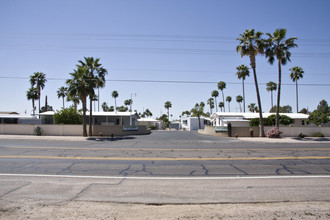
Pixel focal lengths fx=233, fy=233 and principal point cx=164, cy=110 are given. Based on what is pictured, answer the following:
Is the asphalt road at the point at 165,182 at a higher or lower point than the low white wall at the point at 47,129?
lower

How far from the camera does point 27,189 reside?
7.13 meters

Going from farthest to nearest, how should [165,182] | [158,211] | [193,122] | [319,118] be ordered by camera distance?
1. [193,122]
2. [319,118]
3. [165,182]
4. [158,211]

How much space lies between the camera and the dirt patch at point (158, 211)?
201 inches

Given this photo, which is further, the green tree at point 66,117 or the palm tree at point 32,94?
the palm tree at point 32,94

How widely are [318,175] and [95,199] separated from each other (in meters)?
8.27

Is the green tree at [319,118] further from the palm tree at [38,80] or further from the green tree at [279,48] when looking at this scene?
the palm tree at [38,80]

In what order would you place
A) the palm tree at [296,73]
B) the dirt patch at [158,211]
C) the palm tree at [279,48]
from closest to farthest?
the dirt patch at [158,211]
the palm tree at [279,48]
the palm tree at [296,73]

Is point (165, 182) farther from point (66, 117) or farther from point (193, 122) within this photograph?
point (193, 122)

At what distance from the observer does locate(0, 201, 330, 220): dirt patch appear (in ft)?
16.7

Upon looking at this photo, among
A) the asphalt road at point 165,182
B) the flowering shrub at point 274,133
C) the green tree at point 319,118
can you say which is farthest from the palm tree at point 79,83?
the green tree at point 319,118

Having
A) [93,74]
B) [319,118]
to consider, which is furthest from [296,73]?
[93,74]

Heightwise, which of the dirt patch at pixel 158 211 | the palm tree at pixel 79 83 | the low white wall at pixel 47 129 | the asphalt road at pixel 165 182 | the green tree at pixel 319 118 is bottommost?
the asphalt road at pixel 165 182

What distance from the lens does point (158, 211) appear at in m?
5.42

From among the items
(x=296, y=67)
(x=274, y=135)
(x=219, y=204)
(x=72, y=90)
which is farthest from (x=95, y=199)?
(x=296, y=67)
